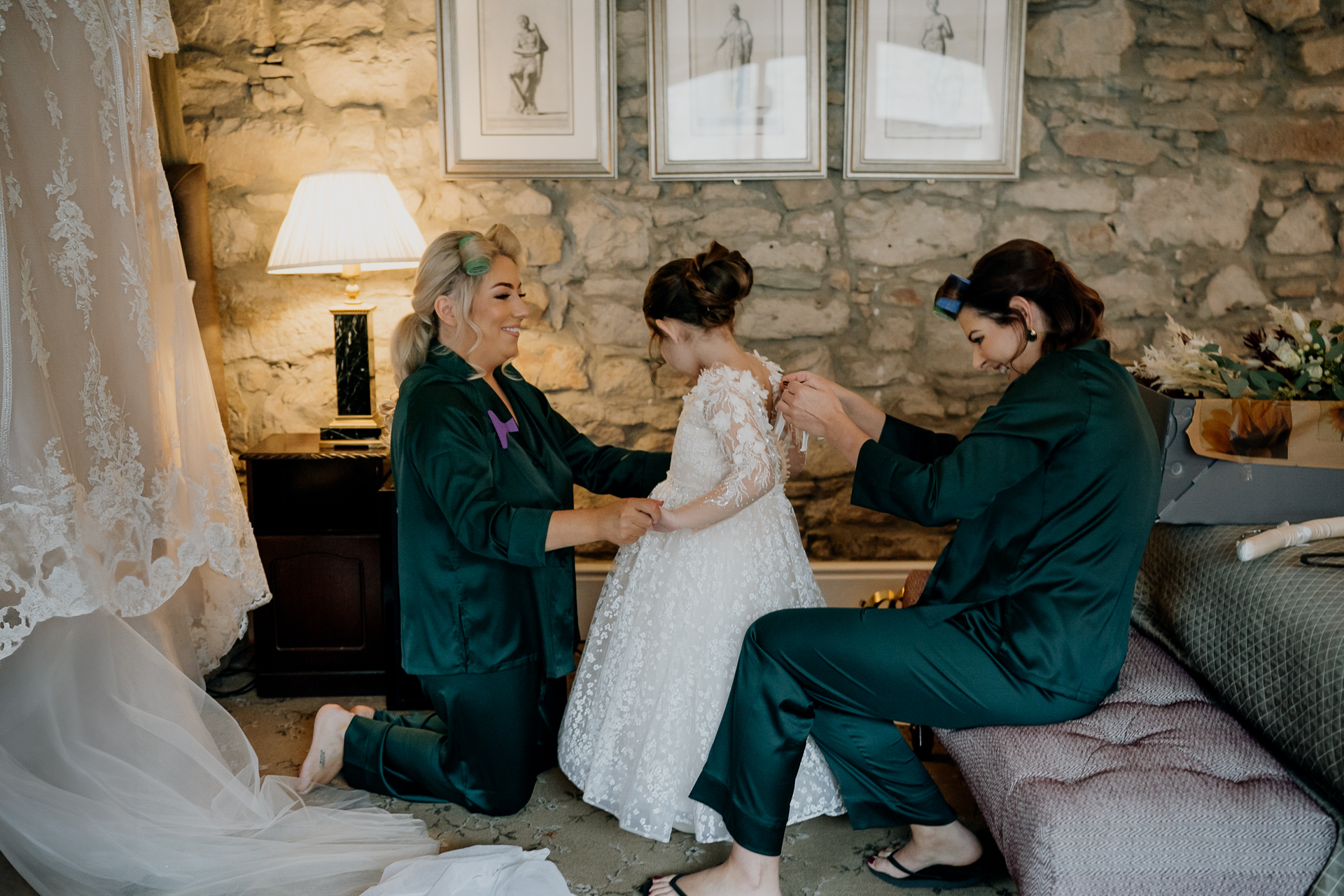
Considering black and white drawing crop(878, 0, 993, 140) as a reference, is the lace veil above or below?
below

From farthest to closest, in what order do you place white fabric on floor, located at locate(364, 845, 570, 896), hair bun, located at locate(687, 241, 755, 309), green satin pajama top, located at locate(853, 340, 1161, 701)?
hair bun, located at locate(687, 241, 755, 309), white fabric on floor, located at locate(364, 845, 570, 896), green satin pajama top, located at locate(853, 340, 1161, 701)

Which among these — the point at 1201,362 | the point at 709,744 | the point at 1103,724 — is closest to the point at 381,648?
the point at 709,744

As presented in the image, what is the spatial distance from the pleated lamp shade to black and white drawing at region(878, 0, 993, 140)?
5.24 ft

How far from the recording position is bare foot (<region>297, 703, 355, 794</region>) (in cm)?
245

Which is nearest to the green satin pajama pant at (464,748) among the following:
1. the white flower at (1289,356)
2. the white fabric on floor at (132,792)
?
the white fabric on floor at (132,792)

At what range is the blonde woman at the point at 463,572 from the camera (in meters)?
2.29

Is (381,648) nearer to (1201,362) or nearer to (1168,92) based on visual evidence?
(1201,362)

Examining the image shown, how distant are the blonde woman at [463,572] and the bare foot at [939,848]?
931 millimetres

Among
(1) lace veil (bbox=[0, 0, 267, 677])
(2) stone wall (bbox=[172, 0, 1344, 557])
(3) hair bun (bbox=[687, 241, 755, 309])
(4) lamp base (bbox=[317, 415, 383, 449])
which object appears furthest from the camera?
(2) stone wall (bbox=[172, 0, 1344, 557])

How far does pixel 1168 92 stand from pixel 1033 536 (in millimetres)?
2083

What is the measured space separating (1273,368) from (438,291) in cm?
202

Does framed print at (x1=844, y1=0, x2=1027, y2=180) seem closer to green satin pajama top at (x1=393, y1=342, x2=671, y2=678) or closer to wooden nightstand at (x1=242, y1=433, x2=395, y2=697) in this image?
green satin pajama top at (x1=393, y1=342, x2=671, y2=678)

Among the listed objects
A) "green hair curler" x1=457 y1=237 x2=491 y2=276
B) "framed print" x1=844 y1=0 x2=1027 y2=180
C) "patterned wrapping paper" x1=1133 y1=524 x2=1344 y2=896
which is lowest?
"patterned wrapping paper" x1=1133 y1=524 x2=1344 y2=896

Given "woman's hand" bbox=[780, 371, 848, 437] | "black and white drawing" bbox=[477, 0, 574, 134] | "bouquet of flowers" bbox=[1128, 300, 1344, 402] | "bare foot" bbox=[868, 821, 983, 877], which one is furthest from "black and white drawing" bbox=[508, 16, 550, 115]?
"bare foot" bbox=[868, 821, 983, 877]
